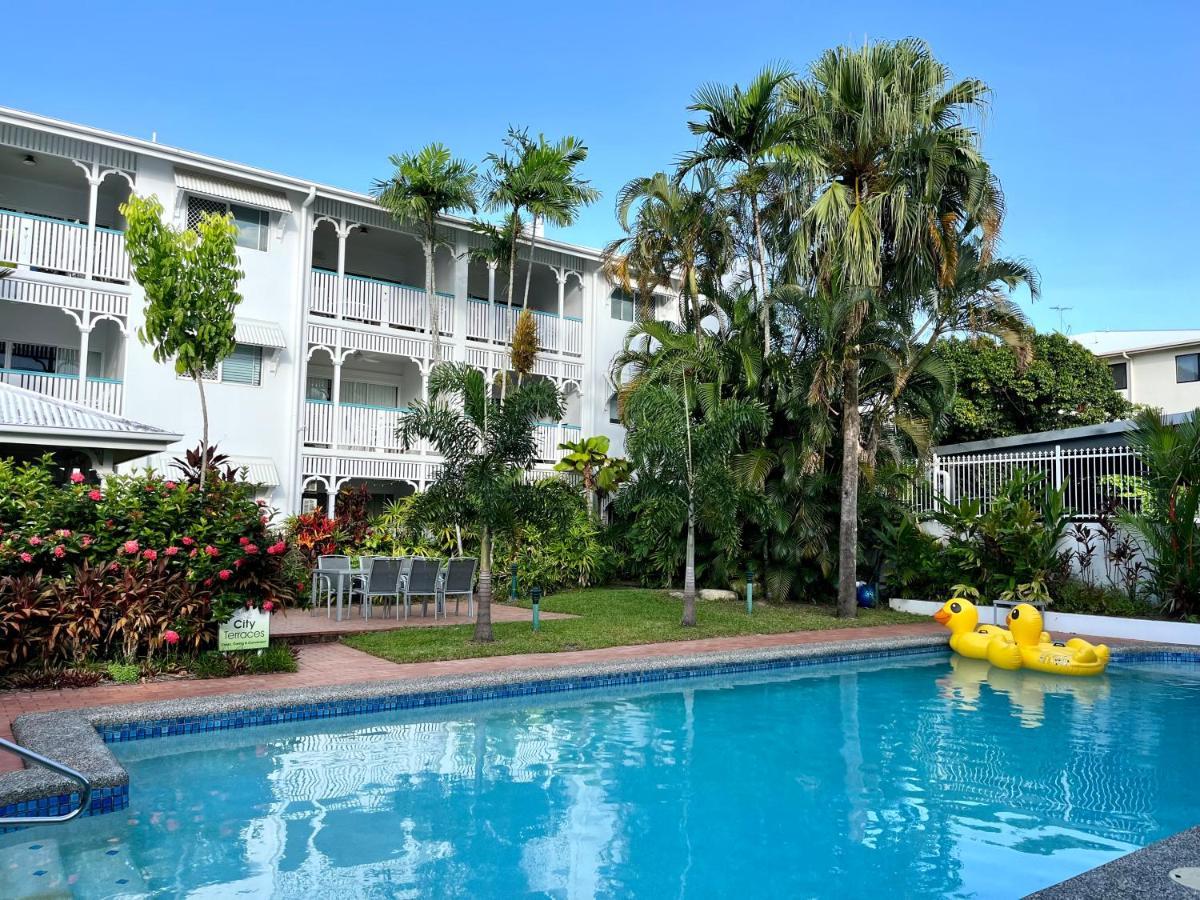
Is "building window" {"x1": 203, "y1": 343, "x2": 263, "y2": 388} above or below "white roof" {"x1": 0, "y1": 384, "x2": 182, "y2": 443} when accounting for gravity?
above

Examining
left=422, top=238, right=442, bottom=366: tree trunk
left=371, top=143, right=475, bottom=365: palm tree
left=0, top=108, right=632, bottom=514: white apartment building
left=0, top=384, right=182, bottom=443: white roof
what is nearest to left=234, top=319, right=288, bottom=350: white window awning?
left=0, top=108, right=632, bottom=514: white apartment building

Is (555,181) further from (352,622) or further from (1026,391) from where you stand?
(1026,391)

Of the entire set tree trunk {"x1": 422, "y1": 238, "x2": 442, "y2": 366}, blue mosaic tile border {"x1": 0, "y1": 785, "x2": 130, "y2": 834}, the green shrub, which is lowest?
blue mosaic tile border {"x1": 0, "y1": 785, "x2": 130, "y2": 834}

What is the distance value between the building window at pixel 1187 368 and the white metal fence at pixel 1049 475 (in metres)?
15.8

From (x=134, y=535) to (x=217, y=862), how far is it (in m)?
4.99

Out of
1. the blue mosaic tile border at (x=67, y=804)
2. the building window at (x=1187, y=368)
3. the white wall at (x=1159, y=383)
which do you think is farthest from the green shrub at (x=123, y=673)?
the building window at (x=1187, y=368)

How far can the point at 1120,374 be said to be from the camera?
3027 cm

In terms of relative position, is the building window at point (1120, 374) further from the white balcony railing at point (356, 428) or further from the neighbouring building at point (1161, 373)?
the white balcony railing at point (356, 428)

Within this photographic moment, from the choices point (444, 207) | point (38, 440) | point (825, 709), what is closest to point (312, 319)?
point (444, 207)

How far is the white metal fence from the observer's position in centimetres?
1520

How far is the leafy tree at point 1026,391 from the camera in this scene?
2417 centimetres

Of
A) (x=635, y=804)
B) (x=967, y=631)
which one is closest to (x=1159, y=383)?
(x=967, y=631)

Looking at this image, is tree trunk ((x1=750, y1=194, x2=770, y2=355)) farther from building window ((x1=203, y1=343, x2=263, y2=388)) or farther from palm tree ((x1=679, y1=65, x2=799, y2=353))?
building window ((x1=203, y1=343, x2=263, y2=388))

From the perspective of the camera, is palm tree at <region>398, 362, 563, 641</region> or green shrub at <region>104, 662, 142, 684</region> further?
palm tree at <region>398, 362, 563, 641</region>
